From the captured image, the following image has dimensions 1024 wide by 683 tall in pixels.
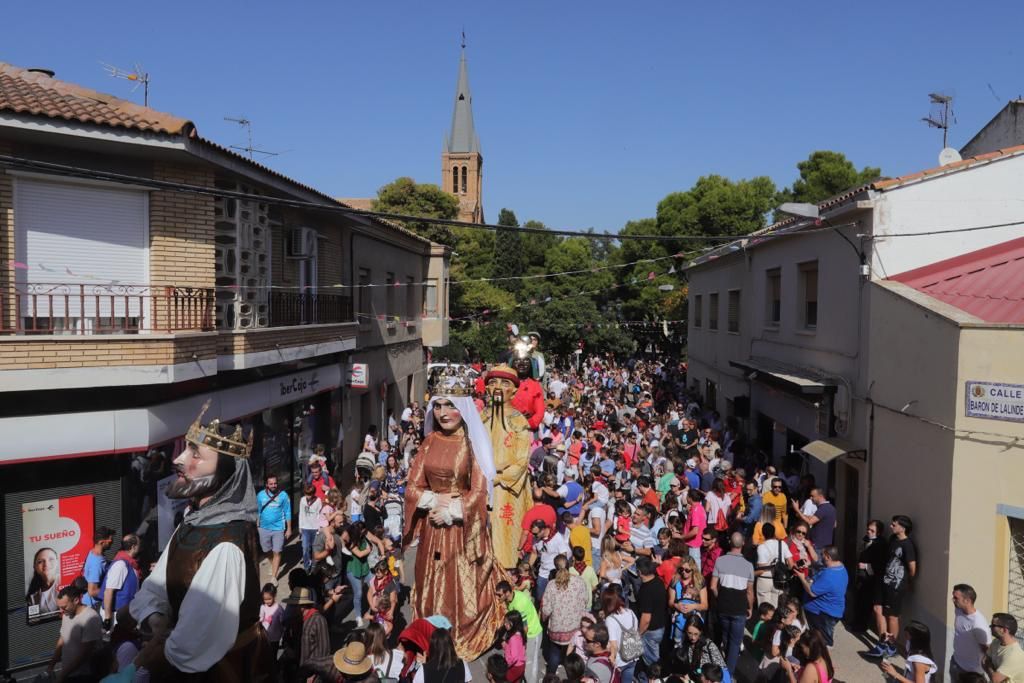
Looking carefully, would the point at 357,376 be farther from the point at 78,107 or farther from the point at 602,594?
the point at 602,594

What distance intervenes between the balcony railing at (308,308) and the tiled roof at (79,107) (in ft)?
13.0

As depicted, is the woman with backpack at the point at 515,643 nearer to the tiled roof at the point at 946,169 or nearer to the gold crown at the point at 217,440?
the gold crown at the point at 217,440

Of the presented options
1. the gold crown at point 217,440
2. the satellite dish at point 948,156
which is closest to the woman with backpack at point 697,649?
the gold crown at point 217,440

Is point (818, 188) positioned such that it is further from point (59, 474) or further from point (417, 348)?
point (59, 474)

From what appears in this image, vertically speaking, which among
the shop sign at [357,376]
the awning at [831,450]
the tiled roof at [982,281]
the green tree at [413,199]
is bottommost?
the awning at [831,450]

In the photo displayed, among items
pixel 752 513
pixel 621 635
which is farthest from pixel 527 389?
pixel 621 635

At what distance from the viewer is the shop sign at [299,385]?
44.9 ft

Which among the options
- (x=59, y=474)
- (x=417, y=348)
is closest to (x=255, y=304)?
(x=59, y=474)

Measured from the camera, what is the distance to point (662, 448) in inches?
624

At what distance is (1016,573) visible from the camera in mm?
8031

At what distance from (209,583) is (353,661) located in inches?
55.4

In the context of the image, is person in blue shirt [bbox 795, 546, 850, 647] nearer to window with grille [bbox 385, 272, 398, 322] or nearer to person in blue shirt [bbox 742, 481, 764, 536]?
person in blue shirt [bbox 742, 481, 764, 536]

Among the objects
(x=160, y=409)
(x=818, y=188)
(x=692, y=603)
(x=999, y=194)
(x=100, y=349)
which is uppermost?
(x=818, y=188)

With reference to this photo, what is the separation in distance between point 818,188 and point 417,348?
25.2 metres
